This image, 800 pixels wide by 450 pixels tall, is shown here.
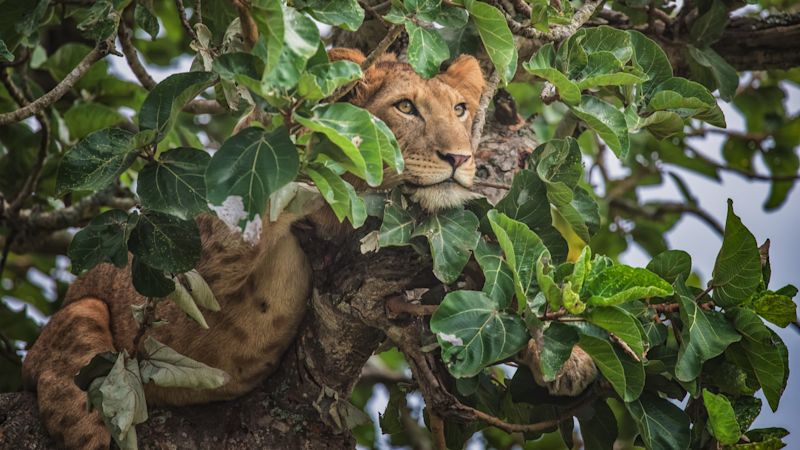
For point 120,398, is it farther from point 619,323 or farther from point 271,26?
point 619,323

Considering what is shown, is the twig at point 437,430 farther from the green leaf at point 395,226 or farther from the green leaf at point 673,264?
the green leaf at point 673,264

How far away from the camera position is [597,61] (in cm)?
322

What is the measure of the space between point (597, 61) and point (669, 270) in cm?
72

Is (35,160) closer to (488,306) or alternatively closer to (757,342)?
(488,306)

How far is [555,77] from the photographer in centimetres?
308

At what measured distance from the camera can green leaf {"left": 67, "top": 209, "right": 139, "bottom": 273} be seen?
124 inches

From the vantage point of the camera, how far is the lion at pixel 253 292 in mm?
3705

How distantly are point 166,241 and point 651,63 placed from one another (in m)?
1.71

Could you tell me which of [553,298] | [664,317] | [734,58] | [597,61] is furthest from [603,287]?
[734,58]

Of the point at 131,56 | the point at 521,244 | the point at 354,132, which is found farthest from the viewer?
the point at 131,56

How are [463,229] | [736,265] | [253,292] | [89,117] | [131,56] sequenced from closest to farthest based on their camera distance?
[736,265]
[463,229]
[253,292]
[131,56]
[89,117]

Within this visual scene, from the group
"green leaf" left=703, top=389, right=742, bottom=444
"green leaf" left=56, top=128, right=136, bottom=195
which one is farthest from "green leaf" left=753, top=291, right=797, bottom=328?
"green leaf" left=56, top=128, right=136, bottom=195

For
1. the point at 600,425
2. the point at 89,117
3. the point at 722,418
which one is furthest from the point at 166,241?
the point at 89,117

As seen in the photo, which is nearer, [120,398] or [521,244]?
[521,244]
